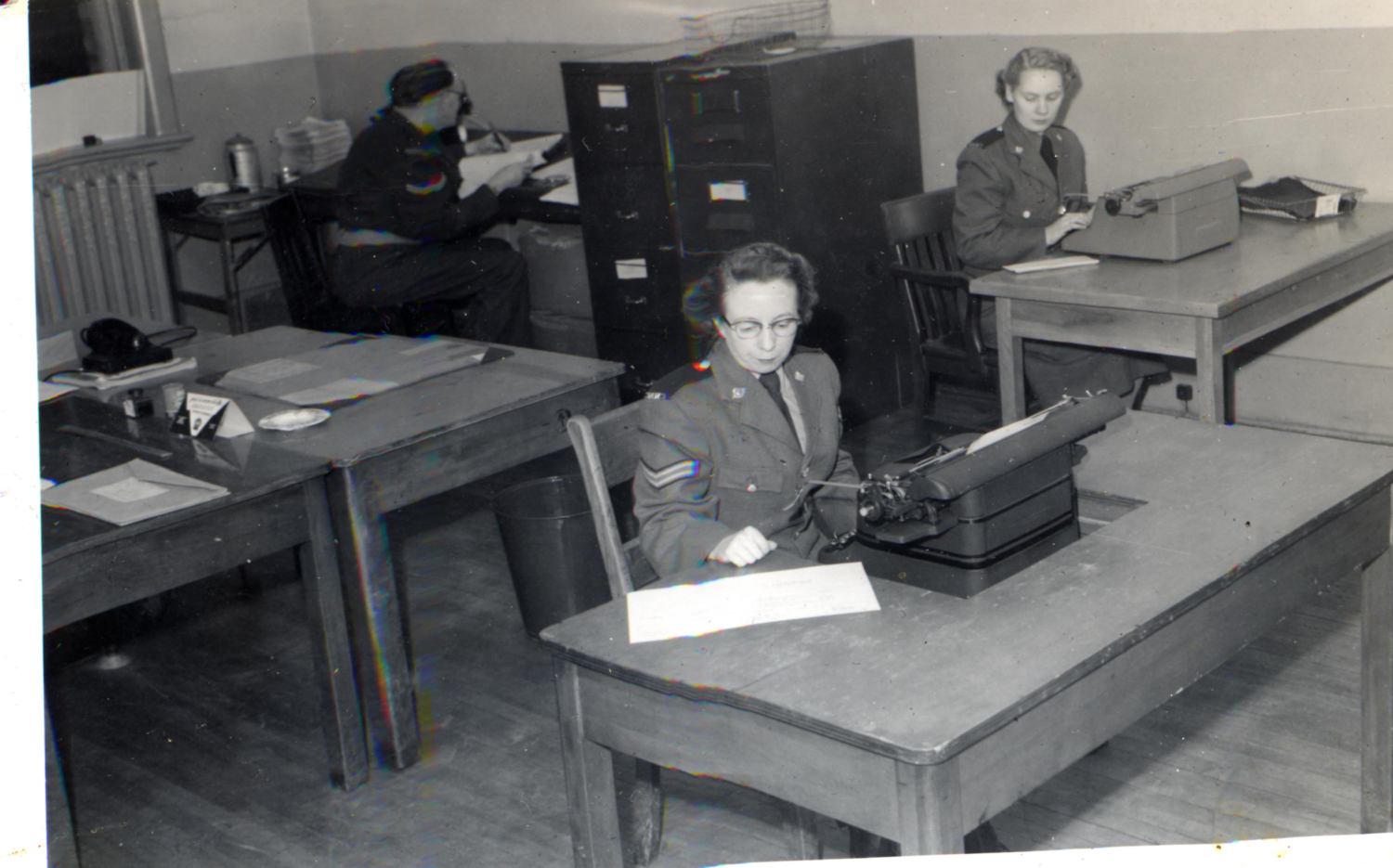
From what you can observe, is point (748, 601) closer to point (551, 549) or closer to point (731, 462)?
point (731, 462)

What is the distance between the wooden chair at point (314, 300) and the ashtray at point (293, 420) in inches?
79.1

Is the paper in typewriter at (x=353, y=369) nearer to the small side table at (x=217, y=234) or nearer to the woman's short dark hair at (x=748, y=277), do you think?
the woman's short dark hair at (x=748, y=277)

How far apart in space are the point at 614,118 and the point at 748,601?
10.2 ft

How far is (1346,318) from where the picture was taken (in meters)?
4.14

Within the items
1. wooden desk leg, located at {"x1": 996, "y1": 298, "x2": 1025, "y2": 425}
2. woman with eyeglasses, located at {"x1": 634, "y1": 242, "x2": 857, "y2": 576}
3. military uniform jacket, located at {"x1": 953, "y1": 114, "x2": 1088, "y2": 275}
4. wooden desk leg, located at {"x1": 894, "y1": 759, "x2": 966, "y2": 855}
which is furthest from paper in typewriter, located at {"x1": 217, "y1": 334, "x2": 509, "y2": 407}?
wooden desk leg, located at {"x1": 894, "y1": 759, "x2": 966, "y2": 855}

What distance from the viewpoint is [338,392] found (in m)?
3.27

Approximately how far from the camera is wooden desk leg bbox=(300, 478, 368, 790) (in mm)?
2867

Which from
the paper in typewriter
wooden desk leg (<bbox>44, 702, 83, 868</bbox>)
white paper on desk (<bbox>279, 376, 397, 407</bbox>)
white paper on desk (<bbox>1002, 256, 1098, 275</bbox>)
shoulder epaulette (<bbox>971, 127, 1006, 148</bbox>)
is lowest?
wooden desk leg (<bbox>44, 702, 83, 868</bbox>)

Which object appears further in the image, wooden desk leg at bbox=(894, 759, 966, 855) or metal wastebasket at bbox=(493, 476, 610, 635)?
metal wastebasket at bbox=(493, 476, 610, 635)

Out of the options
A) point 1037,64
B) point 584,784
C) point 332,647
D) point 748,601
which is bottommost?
point 332,647

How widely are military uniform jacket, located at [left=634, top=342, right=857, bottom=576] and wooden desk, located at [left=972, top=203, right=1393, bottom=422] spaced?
1017 millimetres

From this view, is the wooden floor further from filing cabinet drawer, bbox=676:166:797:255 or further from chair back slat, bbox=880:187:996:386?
filing cabinet drawer, bbox=676:166:797:255

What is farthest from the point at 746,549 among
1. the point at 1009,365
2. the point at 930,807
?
the point at 1009,365

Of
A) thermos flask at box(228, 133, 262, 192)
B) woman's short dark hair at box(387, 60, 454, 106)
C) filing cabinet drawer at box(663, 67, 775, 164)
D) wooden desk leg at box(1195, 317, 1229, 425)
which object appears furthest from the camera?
thermos flask at box(228, 133, 262, 192)
